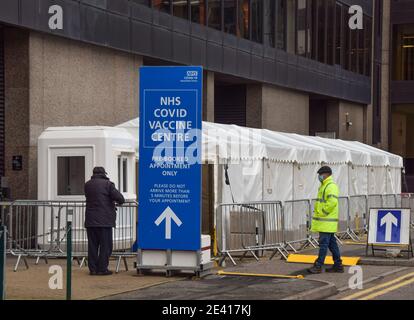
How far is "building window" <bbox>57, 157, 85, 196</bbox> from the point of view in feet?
63.8

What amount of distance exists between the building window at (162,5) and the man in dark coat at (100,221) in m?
11.3

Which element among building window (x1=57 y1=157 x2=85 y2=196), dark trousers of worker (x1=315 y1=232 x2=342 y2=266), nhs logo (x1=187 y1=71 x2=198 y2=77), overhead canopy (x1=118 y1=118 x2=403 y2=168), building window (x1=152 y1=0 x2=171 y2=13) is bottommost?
dark trousers of worker (x1=315 y1=232 x2=342 y2=266)

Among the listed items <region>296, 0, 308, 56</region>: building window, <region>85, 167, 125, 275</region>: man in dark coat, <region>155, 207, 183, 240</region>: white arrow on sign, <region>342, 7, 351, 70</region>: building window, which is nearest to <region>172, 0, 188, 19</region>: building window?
<region>296, 0, 308, 56</region>: building window

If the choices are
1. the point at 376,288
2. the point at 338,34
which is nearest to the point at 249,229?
the point at 376,288

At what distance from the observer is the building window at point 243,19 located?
3156cm

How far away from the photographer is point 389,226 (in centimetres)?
1902

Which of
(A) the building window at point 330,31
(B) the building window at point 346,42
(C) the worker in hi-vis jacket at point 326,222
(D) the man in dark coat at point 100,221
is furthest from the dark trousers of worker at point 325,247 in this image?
(B) the building window at point 346,42

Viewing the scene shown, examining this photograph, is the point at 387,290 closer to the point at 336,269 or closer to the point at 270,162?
the point at 336,269

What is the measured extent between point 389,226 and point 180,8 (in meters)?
11.5

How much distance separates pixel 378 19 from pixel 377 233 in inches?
1213

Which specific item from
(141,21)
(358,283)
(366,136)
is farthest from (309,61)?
(358,283)

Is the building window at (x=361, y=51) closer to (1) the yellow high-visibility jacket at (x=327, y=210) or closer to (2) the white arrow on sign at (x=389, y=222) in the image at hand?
(2) the white arrow on sign at (x=389, y=222)

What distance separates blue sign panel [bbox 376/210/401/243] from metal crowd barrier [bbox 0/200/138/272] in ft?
17.1

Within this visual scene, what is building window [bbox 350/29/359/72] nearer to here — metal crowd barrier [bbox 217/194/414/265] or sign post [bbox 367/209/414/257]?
metal crowd barrier [bbox 217/194/414/265]
